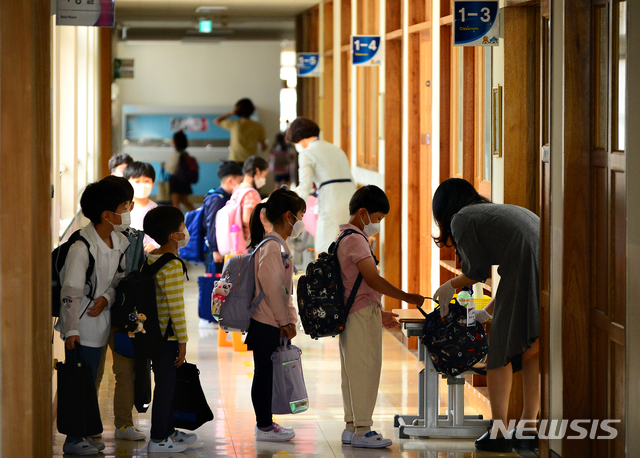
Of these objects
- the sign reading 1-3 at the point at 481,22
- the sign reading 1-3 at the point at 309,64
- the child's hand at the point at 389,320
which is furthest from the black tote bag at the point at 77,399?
the sign reading 1-3 at the point at 309,64

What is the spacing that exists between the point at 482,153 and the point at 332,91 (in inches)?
256

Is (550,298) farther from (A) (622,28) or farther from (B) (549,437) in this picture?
(A) (622,28)

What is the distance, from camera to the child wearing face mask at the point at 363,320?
4.77 metres

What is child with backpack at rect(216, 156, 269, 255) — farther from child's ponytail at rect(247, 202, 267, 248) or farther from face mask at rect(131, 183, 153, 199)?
child's ponytail at rect(247, 202, 267, 248)

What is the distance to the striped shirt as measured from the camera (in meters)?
4.61

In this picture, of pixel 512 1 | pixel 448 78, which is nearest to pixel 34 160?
pixel 512 1

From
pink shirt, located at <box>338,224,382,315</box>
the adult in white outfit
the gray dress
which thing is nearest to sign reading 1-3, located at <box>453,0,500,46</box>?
the gray dress

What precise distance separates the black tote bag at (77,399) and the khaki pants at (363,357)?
51.4 inches

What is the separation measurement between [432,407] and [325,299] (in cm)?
91

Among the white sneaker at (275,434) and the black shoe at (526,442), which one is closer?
the black shoe at (526,442)

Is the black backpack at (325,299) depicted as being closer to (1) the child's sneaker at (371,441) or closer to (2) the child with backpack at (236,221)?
(1) the child's sneaker at (371,441)

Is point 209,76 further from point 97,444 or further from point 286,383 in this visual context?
point 97,444

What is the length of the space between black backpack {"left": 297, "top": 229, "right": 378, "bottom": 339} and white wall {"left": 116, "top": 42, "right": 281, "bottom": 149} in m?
10.6

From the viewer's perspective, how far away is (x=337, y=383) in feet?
21.2
